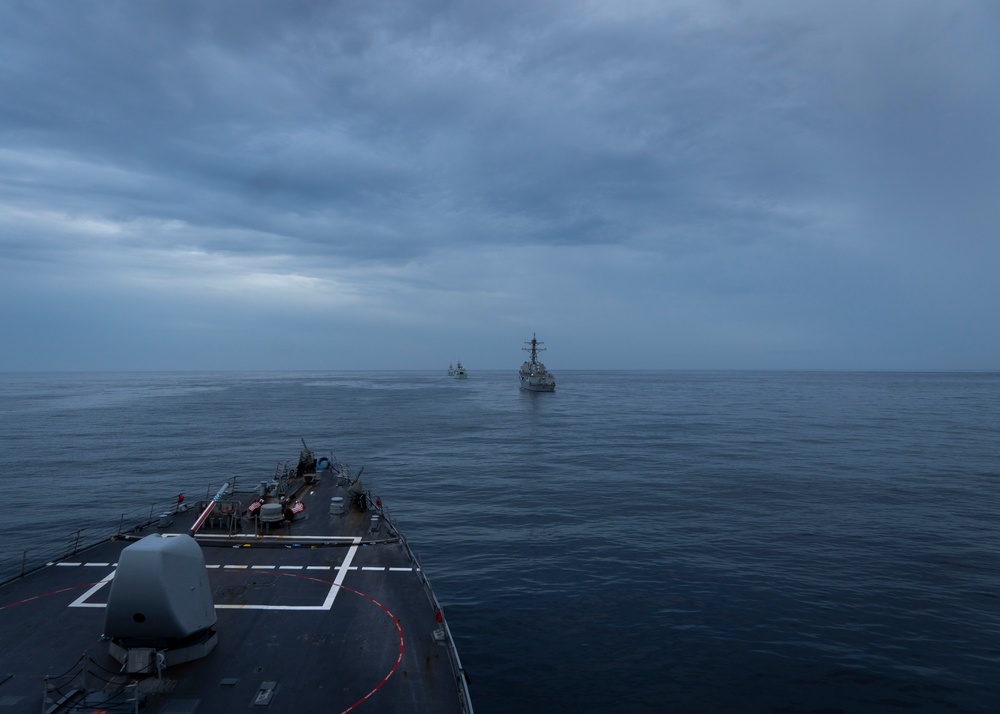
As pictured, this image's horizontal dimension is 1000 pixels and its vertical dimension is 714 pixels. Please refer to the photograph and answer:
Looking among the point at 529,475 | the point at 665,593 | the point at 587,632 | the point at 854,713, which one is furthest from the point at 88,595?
the point at 529,475

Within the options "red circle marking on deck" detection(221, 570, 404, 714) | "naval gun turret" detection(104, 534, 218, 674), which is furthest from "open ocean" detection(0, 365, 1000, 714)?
"naval gun turret" detection(104, 534, 218, 674)

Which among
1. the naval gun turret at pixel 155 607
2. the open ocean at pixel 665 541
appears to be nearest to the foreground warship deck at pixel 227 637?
the naval gun turret at pixel 155 607

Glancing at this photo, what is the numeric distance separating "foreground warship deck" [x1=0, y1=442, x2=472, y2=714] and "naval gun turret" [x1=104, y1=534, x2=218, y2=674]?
1.4 inches

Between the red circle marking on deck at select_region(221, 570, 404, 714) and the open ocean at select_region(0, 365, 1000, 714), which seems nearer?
the red circle marking on deck at select_region(221, 570, 404, 714)

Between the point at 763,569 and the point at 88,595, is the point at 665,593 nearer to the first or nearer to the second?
the point at 763,569

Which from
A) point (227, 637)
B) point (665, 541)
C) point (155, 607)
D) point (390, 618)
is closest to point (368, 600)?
point (390, 618)

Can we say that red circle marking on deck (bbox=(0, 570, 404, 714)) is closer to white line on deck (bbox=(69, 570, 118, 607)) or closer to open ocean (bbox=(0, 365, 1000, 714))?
white line on deck (bbox=(69, 570, 118, 607))

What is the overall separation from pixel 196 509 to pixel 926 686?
36.8 meters

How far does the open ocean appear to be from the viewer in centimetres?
2234

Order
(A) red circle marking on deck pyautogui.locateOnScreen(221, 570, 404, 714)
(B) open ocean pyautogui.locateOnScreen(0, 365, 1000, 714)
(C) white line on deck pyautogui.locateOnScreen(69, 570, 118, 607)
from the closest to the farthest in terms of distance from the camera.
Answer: (A) red circle marking on deck pyautogui.locateOnScreen(221, 570, 404, 714), (C) white line on deck pyautogui.locateOnScreen(69, 570, 118, 607), (B) open ocean pyautogui.locateOnScreen(0, 365, 1000, 714)

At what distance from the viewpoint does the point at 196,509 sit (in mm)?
33375

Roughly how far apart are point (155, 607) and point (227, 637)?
338 centimetres

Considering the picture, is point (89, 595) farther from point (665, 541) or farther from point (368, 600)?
point (665, 541)

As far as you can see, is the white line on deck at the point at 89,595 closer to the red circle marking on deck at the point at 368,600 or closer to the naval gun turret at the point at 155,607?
the red circle marking on deck at the point at 368,600
